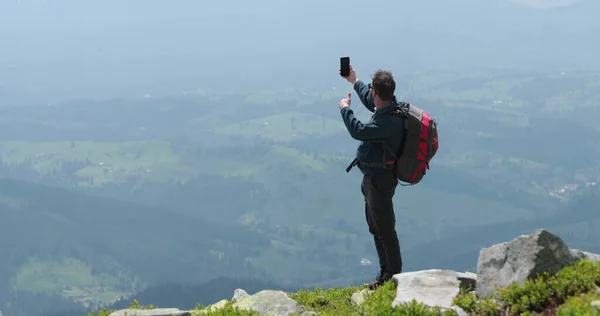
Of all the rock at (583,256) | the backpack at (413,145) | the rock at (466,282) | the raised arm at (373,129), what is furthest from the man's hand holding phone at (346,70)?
the rock at (583,256)

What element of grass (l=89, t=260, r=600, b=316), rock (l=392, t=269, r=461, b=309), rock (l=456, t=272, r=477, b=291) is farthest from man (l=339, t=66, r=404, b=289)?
grass (l=89, t=260, r=600, b=316)

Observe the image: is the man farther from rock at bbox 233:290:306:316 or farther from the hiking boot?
rock at bbox 233:290:306:316

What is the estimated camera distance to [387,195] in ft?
44.6

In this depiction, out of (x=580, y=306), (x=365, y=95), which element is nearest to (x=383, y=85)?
(x=365, y=95)

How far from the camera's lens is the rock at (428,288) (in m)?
11.7

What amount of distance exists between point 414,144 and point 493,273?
2769mm

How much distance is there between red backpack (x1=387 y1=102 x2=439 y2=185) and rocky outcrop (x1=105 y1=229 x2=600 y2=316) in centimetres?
193

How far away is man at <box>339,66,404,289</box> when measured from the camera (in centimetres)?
1277

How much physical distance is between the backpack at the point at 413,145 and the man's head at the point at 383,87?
27 centimetres

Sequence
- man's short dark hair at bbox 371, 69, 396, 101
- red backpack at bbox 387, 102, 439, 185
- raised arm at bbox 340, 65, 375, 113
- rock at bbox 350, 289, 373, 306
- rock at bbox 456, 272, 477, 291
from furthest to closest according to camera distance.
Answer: raised arm at bbox 340, 65, 375, 113 → rock at bbox 350, 289, 373, 306 → red backpack at bbox 387, 102, 439, 185 → man's short dark hair at bbox 371, 69, 396, 101 → rock at bbox 456, 272, 477, 291

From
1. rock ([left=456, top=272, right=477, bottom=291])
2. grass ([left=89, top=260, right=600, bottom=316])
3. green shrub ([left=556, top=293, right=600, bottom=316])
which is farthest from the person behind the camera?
rock ([left=456, top=272, right=477, bottom=291])

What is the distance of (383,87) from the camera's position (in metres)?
12.8

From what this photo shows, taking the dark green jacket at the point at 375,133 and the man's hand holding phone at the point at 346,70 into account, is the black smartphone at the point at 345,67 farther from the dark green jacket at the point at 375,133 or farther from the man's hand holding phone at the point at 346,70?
the dark green jacket at the point at 375,133

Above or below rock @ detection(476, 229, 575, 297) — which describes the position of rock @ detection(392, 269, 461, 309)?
below
